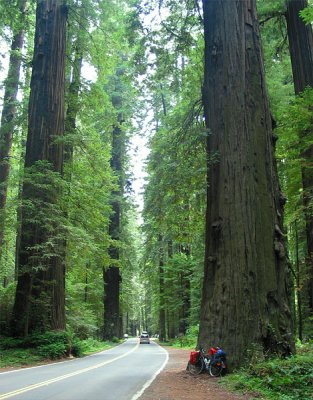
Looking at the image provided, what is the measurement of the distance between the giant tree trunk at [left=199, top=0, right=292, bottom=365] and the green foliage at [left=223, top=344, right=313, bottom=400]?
3.21 feet

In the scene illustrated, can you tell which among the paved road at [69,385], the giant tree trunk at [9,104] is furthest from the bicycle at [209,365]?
the giant tree trunk at [9,104]

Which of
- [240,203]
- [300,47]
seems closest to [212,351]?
[240,203]

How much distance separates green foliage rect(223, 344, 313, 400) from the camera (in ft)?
19.8

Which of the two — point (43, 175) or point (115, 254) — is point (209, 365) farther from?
point (115, 254)

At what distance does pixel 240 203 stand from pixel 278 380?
3853mm

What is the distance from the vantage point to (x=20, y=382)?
8422 mm

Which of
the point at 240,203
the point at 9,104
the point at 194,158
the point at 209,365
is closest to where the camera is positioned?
the point at 209,365

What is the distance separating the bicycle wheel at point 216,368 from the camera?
26.6 feet

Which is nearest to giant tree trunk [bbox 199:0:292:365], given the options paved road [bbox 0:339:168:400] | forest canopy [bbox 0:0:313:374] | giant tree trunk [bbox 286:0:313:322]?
forest canopy [bbox 0:0:313:374]

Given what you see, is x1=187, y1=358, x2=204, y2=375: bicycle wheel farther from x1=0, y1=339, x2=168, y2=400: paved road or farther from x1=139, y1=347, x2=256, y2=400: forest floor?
x1=0, y1=339, x2=168, y2=400: paved road

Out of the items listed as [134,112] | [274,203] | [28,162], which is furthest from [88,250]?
[134,112]

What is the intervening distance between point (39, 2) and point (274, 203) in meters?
14.0

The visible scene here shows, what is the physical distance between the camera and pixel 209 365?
824cm

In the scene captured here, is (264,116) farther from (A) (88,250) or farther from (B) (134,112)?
(B) (134,112)
